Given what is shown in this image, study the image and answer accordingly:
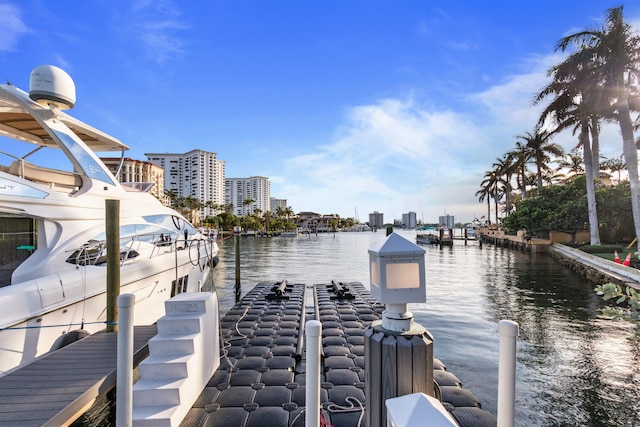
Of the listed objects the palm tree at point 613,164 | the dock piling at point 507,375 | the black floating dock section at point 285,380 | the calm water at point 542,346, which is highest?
the palm tree at point 613,164

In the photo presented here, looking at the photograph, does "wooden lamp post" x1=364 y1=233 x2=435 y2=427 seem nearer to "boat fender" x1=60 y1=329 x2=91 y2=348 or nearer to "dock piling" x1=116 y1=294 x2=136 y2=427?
"dock piling" x1=116 y1=294 x2=136 y2=427

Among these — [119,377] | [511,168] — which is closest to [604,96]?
[119,377]

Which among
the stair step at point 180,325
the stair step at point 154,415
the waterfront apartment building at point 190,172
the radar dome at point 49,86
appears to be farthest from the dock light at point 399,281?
the waterfront apartment building at point 190,172

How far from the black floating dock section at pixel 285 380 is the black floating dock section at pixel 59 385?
117 centimetres

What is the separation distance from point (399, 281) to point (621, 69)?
80.0ft

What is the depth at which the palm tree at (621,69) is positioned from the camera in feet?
59.4

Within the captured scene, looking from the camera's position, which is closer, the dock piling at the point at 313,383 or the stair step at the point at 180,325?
the dock piling at the point at 313,383

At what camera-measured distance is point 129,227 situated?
9414 millimetres

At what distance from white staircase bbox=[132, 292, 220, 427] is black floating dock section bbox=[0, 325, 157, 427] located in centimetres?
79

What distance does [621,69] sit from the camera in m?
18.8

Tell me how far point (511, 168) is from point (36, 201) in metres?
54.3

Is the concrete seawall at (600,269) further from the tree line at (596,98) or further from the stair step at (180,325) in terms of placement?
the stair step at (180,325)

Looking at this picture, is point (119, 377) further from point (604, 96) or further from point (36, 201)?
point (604, 96)

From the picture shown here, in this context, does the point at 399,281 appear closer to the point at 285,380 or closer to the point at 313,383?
the point at 313,383
